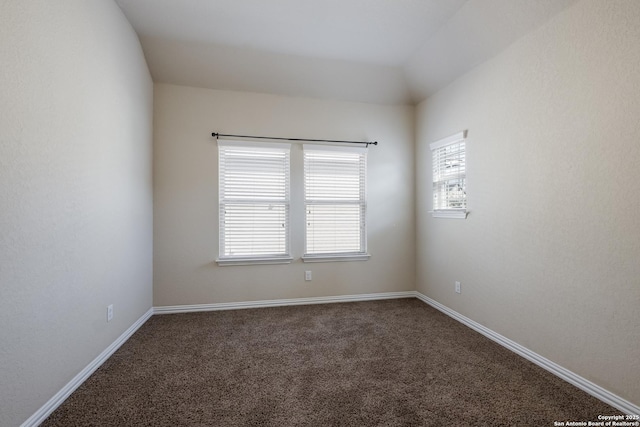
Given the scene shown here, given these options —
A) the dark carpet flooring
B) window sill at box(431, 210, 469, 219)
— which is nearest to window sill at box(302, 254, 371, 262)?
Result: the dark carpet flooring

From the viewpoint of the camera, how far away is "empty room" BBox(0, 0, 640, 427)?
5.39 feet

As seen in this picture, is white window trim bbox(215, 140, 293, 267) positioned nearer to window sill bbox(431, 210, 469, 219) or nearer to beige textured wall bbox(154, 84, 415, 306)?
beige textured wall bbox(154, 84, 415, 306)

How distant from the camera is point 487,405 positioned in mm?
1723

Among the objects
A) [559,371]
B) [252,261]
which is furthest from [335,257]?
[559,371]

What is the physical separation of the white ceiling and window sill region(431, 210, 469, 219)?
1.45 meters

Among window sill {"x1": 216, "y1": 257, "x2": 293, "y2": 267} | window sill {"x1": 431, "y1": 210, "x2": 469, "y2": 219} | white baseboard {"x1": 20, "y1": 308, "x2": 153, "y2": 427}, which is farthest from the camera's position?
window sill {"x1": 216, "y1": 257, "x2": 293, "y2": 267}

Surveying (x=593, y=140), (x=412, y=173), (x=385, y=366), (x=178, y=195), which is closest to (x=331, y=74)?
(x=412, y=173)

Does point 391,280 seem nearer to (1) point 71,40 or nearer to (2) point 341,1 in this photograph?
(2) point 341,1

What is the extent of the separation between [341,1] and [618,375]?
10.8ft

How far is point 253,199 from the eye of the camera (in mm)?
3492

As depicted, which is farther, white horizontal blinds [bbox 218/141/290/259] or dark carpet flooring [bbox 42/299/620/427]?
white horizontal blinds [bbox 218/141/290/259]

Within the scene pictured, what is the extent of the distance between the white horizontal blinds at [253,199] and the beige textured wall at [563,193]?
208 cm

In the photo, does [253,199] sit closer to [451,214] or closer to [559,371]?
[451,214]

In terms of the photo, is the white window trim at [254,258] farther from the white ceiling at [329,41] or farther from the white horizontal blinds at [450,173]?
the white horizontal blinds at [450,173]
